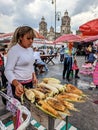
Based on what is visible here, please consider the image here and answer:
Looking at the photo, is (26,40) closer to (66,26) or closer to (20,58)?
(20,58)

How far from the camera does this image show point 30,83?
Result: 275cm

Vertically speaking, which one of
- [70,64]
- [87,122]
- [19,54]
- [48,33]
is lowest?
[87,122]

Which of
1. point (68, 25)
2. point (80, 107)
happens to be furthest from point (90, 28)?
point (68, 25)

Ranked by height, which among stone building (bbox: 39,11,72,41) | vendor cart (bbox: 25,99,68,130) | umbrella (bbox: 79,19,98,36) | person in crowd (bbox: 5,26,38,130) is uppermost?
stone building (bbox: 39,11,72,41)

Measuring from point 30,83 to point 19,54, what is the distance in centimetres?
50

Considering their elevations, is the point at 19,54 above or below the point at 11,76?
above

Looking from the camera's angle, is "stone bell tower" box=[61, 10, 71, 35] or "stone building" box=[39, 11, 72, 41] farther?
"stone building" box=[39, 11, 72, 41]

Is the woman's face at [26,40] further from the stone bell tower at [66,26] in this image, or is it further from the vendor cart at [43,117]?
the stone bell tower at [66,26]

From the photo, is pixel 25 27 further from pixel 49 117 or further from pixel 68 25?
pixel 68 25

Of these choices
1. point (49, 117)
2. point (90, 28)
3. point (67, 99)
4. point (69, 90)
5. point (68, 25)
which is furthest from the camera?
point (68, 25)

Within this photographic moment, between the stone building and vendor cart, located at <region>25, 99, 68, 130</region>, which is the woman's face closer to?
vendor cart, located at <region>25, 99, 68, 130</region>

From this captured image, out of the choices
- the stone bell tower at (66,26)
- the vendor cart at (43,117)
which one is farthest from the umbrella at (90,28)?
the stone bell tower at (66,26)

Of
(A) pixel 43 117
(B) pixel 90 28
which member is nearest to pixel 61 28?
(B) pixel 90 28

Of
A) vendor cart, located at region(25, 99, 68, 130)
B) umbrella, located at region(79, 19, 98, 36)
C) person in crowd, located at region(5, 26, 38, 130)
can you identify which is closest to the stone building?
umbrella, located at region(79, 19, 98, 36)
